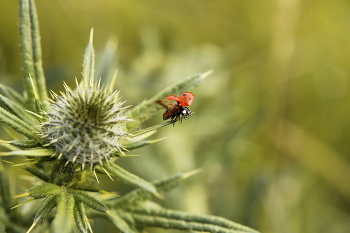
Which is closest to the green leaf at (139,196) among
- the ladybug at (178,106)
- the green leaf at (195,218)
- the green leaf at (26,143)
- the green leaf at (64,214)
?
the green leaf at (195,218)

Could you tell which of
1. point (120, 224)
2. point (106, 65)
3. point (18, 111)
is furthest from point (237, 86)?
point (18, 111)

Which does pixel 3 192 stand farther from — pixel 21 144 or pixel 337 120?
pixel 337 120

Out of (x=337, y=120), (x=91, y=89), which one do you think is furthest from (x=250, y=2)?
(x=91, y=89)

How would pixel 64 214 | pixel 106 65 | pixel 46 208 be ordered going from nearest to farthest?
pixel 64 214 < pixel 46 208 < pixel 106 65

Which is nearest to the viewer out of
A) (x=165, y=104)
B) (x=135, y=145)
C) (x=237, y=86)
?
(x=135, y=145)

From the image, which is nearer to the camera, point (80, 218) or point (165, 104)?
point (80, 218)

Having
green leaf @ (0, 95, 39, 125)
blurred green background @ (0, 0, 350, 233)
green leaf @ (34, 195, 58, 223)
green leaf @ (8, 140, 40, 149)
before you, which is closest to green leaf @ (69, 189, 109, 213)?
green leaf @ (34, 195, 58, 223)

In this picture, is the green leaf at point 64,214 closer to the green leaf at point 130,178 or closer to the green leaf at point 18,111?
the green leaf at point 130,178

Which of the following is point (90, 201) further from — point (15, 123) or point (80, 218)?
point (15, 123)
